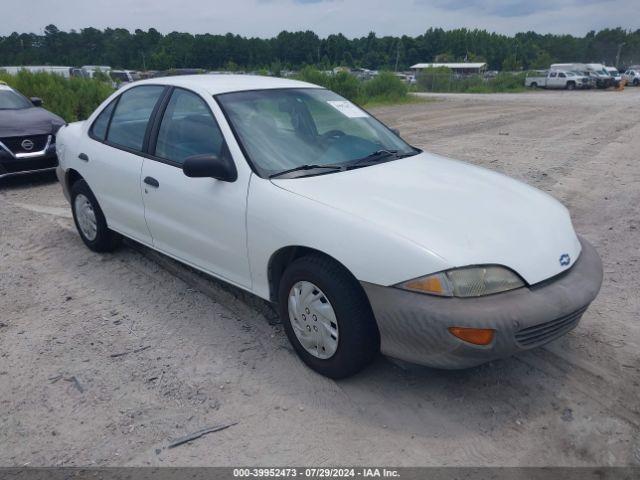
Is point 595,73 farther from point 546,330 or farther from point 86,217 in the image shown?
point 546,330

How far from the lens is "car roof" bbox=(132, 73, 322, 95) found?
13.2 ft

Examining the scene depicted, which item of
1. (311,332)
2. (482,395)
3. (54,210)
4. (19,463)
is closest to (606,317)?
(482,395)

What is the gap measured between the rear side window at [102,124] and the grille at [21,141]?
12.0 feet

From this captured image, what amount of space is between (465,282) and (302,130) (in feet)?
5.84

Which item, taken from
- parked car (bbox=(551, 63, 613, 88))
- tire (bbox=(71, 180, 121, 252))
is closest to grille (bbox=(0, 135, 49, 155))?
tire (bbox=(71, 180, 121, 252))

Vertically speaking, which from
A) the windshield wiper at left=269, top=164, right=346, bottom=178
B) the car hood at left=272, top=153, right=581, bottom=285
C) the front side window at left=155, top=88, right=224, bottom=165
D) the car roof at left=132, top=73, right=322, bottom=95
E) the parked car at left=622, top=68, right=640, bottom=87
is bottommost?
the parked car at left=622, top=68, right=640, bottom=87

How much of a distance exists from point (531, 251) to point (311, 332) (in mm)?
1276

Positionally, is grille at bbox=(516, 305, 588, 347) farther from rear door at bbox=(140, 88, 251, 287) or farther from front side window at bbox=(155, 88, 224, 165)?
front side window at bbox=(155, 88, 224, 165)

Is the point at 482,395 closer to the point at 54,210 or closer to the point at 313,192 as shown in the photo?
the point at 313,192

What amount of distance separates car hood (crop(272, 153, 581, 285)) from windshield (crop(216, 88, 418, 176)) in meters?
0.25

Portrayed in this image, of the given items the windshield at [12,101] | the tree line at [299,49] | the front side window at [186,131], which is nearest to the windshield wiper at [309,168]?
the front side window at [186,131]

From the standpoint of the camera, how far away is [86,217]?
521cm

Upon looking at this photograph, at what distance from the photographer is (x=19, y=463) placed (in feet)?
8.56

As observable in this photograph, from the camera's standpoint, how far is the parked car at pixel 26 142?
784 cm
